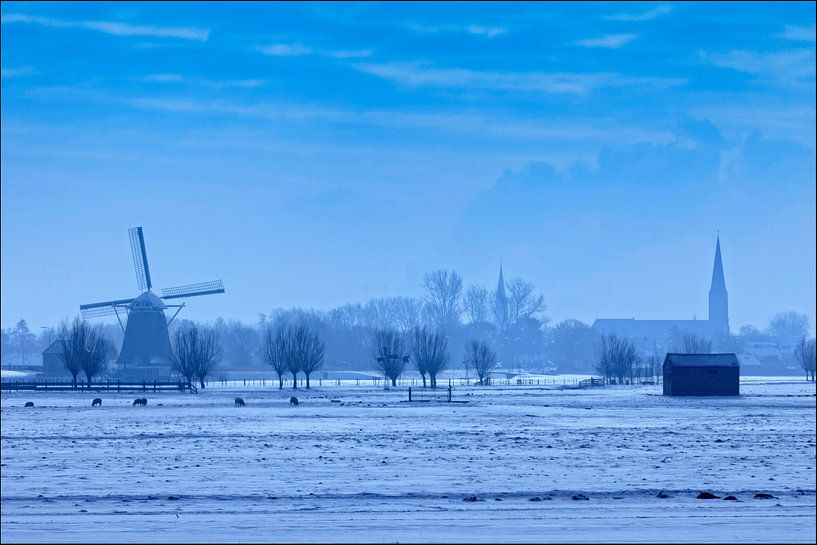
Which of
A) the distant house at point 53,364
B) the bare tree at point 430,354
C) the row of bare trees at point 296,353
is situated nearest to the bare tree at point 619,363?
the bare tree at point 430,354

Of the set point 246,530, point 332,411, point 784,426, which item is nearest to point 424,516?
point 246,530

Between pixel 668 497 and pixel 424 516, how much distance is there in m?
5.33

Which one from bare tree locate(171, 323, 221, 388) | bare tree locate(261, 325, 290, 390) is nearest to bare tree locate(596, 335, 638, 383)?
bare tree locate(261, 325, 290, 390)

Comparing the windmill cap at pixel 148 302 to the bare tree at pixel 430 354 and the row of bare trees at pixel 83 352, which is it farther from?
the bare tree at pixel 430 354

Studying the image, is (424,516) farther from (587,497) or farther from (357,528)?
(587,497)

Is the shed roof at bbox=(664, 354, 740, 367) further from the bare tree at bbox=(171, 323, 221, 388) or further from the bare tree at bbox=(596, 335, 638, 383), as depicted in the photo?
the bare tree at bbox=(171, 323, 221, 388)

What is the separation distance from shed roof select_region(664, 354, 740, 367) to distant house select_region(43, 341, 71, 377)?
2645 inches

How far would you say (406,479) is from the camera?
2659 centimetres

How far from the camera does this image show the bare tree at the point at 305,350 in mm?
116938

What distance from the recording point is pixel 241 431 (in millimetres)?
42844

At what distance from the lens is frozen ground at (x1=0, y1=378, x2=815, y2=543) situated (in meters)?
19.3

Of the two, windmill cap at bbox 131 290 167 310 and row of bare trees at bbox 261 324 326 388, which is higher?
windmill cap at bbox 131 290 167 310

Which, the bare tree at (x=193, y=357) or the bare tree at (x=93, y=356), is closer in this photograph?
the bare tree at (x=93, y=356)

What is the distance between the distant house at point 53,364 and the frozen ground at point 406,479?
263 ft
